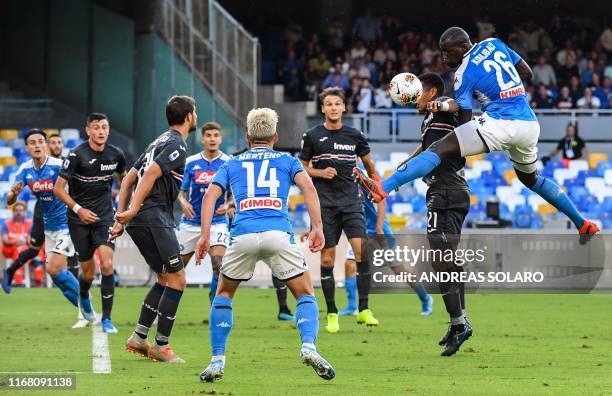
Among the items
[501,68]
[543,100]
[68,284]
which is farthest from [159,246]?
[543,100]

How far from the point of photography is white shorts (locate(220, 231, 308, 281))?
28.9 ft

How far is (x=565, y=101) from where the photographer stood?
29.3 m

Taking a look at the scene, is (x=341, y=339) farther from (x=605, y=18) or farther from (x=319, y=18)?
(x=605, y=18)

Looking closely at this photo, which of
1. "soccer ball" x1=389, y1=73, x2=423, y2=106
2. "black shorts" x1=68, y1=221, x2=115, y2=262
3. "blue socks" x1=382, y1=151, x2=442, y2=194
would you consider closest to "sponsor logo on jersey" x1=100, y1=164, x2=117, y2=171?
"black shorts" x1=68, y1=221, x2=115, y2=262

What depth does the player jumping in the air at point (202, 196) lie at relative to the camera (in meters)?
14.4

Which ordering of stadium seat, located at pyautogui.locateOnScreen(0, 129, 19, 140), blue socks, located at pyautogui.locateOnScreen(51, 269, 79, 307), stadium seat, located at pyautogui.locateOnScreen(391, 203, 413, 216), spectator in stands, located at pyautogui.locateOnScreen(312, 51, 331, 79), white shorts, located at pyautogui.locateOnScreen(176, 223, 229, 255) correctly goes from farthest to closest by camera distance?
1. spectator in stands, located at pyautogui.locateOnScreen(312, 51, 331, 79)
2. stadium seat, located at pyautogui.locateOnScreen(0, 129, 19, 140)
3. stadium seat, located at pyautogui.locateOnScreen(391, 203, 413, 216)
4. blue socks, located at pyautogui.locateOnScreen(51, 269, 79, 307)
5. white shorts, located at pyautogui.locateOnScreen(176, 223, 229, 255)

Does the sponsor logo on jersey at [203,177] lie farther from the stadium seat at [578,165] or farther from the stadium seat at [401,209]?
the stadium seat at [578,165]

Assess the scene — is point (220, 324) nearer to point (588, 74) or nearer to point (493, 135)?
point (493, 135)

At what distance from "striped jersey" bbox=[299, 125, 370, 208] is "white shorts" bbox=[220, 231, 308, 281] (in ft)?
16.7

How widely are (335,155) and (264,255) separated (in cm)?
524

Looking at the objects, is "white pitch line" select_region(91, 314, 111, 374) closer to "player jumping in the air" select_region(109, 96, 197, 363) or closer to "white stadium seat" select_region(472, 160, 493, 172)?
"player jumping in the air" select_region(109, 96, 197, 363)

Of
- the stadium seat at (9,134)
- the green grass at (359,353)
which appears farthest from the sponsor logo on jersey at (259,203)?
the stadium seat at (9,134)

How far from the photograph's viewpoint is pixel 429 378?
9.24 metres

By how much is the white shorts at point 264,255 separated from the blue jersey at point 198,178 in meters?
5.50
